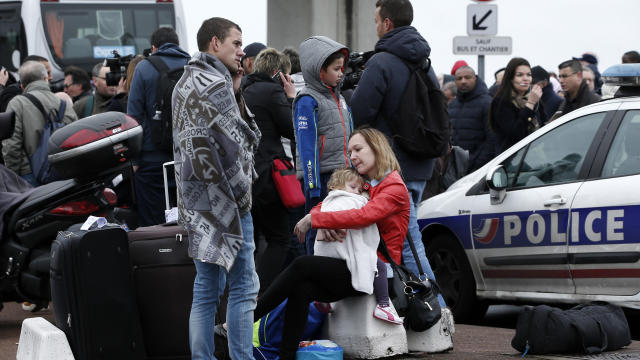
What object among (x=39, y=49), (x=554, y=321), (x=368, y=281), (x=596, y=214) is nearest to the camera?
(x=368, y=281)

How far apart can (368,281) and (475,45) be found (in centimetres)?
810

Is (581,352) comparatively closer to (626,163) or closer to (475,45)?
(626,163)

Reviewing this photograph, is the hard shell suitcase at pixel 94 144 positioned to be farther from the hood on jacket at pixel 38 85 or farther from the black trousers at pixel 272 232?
the hood on jacket at pixel 38 85

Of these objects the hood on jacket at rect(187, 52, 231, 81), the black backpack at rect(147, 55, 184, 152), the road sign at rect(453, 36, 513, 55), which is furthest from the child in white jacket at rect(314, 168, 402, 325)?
the road sign at rect(453, 36, 513, 55)

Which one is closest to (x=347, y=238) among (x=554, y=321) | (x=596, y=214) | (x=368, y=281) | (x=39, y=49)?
(x=368, y=281)

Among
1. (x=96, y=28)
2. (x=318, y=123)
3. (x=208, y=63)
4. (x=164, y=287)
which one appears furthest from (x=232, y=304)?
(x=96, y=28)

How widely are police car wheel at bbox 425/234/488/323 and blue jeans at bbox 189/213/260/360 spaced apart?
9.69 feet

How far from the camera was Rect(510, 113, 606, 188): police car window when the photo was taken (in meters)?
7.36

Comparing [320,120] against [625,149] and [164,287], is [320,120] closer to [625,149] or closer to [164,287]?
[164,287]

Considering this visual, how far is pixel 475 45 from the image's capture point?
13375 millimetres

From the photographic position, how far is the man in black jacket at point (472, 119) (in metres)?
11.0

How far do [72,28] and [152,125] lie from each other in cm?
1371

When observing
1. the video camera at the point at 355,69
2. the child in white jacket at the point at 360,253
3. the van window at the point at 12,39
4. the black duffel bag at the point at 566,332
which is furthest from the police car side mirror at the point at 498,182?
the van window at the point at 12,39

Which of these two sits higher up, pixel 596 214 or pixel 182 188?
pixel 182 188
